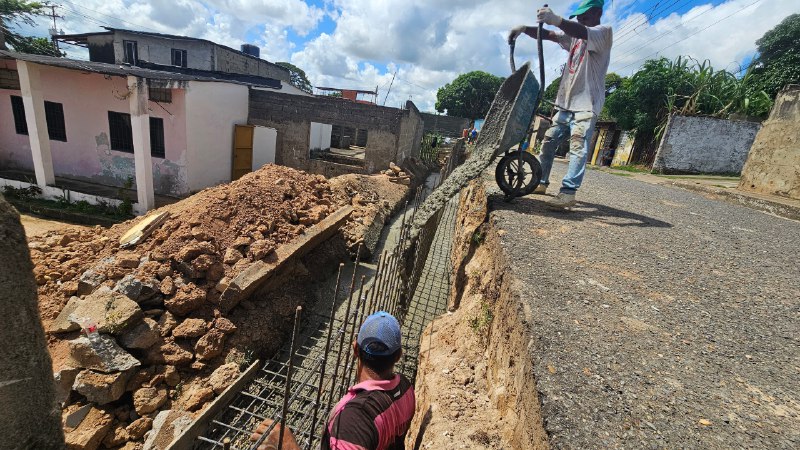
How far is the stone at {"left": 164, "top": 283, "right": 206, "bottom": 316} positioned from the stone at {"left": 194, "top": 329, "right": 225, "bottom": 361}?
1.35 ft

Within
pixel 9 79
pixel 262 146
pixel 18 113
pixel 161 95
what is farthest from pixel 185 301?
pixel 18 113

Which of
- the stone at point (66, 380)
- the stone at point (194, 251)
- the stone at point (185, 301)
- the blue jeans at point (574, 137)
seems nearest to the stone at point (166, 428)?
the stone at point (66, 380)

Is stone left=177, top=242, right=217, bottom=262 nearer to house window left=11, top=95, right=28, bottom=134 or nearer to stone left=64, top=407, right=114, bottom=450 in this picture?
stone left=64, top=407, right=114, bottom=450

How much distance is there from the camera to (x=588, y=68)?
10.8 feet

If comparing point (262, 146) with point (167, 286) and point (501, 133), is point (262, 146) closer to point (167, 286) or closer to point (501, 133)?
point (167, 286)

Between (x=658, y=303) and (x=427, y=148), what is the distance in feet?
62.4

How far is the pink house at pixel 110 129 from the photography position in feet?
30.8

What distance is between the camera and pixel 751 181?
21.8 feet

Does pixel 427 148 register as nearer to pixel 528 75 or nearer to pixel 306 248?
pixel 306 248

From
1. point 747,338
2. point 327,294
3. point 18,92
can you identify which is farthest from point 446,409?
point 18,92

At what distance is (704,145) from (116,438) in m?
17.6

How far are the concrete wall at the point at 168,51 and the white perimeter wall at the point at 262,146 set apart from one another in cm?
721

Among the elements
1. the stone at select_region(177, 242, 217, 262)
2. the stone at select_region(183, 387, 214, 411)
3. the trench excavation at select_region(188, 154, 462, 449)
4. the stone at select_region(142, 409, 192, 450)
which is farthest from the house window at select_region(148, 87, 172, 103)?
the stone at select_region(142, 409, 192, 450)

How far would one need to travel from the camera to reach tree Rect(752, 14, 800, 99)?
1412 centimetres
